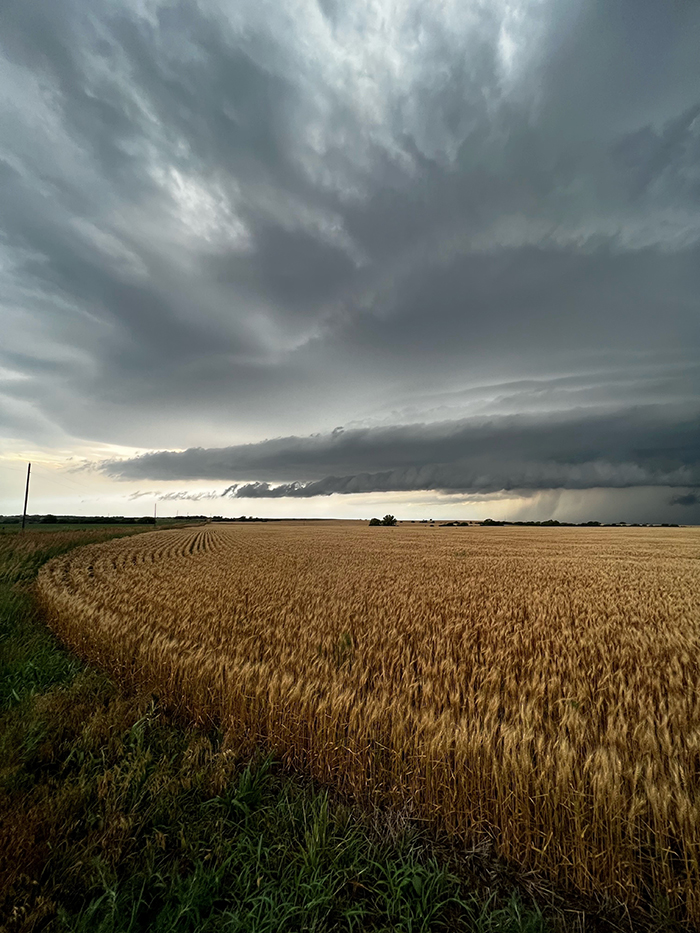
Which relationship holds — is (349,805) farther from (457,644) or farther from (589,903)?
(457,644)

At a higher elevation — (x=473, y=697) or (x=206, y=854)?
(x=473, y=697)

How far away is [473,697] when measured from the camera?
553cm

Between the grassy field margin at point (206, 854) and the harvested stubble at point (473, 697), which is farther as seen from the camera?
the harvested stubble at point (473, 697)

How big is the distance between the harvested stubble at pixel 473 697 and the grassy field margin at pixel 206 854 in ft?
1.13

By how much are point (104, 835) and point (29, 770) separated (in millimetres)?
1591

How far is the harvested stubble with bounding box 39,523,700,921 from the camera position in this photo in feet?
11.0

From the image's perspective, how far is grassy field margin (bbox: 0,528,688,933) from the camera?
2834 mm

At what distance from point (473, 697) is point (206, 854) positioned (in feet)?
11.5

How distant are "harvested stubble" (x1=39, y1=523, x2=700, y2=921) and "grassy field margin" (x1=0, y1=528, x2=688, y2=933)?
1.13 feet

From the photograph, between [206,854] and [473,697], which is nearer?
[206,854]

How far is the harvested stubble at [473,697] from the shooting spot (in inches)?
132

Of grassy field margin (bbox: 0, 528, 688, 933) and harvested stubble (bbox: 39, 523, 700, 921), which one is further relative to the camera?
harvested stubble (bbox: 39, 523, 700, 921)

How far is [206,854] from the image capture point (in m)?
3.34

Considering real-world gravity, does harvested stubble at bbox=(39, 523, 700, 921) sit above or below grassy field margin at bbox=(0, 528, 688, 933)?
above
